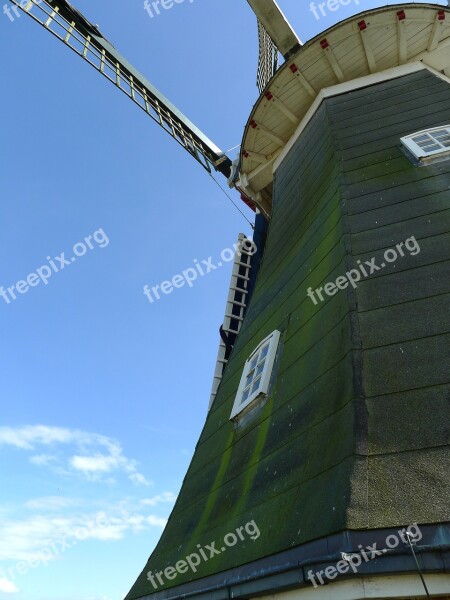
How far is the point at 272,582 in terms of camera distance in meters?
2.53

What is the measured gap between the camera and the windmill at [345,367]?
231cm

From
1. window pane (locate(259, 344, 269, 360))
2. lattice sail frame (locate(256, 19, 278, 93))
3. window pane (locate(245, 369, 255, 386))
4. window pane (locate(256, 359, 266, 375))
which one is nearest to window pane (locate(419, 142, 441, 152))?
window pane (locate(259, 344, 269, 360))

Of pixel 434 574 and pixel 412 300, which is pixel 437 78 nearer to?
pixel 412 300

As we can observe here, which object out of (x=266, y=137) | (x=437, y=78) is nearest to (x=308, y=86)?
(x=266, y=137)

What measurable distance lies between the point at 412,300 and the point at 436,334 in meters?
0.43

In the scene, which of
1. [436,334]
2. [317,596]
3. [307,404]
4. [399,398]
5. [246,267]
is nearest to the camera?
[317,596]

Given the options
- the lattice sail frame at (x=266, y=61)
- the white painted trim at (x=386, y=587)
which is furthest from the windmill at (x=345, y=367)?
the lattice sail frame at (x=266, y=61)

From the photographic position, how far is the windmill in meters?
2.31

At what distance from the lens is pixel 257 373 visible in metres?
4.71

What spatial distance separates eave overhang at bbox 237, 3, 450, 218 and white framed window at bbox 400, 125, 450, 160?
2801 mm

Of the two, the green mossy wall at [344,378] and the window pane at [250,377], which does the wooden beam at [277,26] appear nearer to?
the green mossy wall at [344,378]

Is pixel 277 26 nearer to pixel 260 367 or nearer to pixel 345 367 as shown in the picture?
pixel 260 367

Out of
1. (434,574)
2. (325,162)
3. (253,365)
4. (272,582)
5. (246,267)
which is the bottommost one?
(434,574)

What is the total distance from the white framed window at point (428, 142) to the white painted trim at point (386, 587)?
14.0ft
